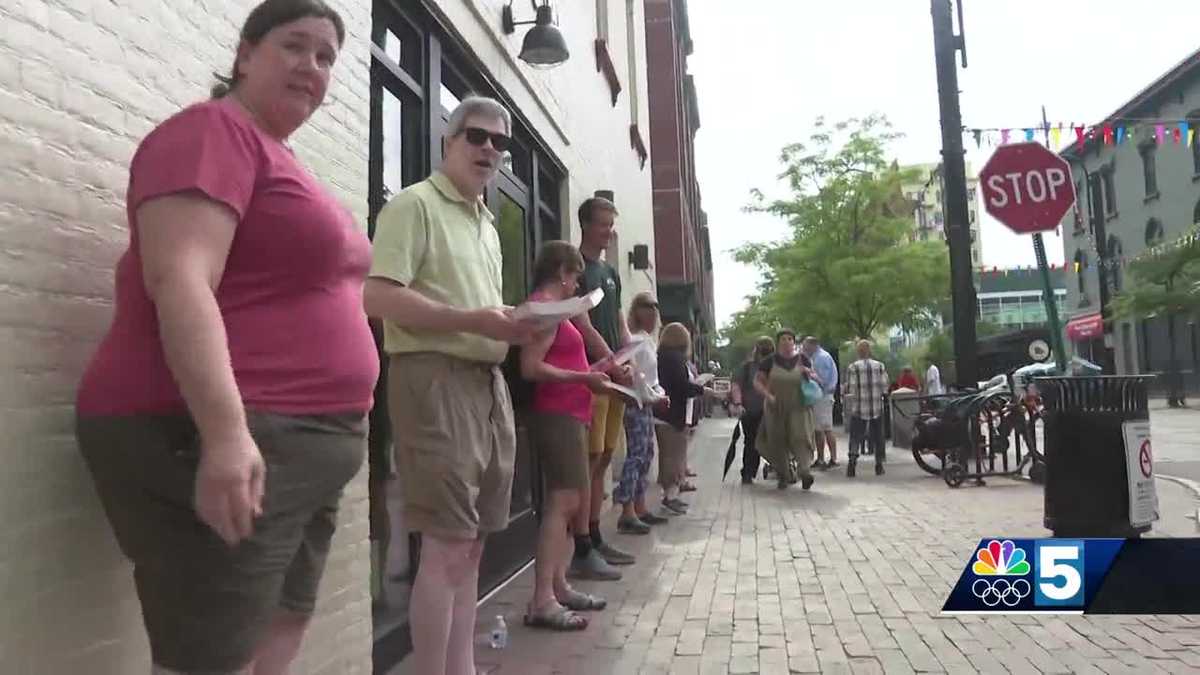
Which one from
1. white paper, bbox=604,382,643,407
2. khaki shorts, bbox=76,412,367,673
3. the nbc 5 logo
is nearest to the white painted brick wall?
khaki shorts, bbox=76,412,367,673

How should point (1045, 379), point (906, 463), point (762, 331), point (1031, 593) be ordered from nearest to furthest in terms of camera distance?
point (1031, 593), point (1045, 379), point (906, 463), point (762, 331)

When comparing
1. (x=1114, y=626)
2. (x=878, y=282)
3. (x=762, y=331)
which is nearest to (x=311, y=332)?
(x=1114, y=626)

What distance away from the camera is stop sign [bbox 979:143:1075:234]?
6.24m

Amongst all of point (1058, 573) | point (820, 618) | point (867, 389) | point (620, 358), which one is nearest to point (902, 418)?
point (867, 389)

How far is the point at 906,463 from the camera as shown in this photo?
492 inches

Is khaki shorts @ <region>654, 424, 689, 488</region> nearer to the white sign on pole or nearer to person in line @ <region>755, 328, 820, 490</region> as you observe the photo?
person in line @ <region>755, 328, 820, 490</region>

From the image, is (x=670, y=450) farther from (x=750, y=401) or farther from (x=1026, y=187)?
(x=1026, y=187)

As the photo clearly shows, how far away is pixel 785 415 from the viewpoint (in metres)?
9.71

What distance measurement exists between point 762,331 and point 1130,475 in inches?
1247

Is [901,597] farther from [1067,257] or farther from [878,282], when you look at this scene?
[1067,257]

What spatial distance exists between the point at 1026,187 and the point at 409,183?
4.20 m

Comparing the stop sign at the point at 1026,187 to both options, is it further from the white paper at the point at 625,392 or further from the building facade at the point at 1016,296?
the building facade at the point at 1016,296

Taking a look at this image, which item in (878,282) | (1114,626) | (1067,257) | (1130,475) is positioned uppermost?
(1067,257)

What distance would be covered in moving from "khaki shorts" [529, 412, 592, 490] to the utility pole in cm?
821
